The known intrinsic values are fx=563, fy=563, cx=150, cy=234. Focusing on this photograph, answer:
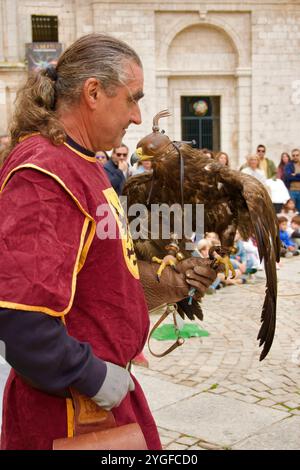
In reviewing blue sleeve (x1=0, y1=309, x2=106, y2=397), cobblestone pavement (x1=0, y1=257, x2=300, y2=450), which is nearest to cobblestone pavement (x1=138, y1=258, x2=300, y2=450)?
cobblestone pavement (x1=0, y1=257, x2=300, y2=450)

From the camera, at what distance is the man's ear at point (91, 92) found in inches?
60.9

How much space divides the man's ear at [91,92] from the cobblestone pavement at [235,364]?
2.30 m

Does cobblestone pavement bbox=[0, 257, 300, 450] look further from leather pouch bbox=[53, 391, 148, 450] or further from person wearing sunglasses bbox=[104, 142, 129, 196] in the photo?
person wearing sunglasses bbox=[104, 142, 129, 196]

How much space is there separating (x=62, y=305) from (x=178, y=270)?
108 cm

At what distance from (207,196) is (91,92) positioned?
4.60 ft

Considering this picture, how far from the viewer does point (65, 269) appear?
139cm

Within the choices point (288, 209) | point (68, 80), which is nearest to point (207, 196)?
point (68, 80)

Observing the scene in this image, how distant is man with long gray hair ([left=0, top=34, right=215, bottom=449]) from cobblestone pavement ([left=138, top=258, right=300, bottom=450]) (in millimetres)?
1842

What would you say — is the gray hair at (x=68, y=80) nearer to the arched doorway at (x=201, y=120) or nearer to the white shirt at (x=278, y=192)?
the white shirt at (x=278, y=192)

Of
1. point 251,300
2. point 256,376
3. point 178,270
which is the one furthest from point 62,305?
point 251,300

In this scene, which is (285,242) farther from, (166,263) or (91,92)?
(91,92)

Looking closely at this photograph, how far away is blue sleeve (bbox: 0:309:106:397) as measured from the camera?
133cm

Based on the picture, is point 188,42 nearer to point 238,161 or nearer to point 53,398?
point 238,161

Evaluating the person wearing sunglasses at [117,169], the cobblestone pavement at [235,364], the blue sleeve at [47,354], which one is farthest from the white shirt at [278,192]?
the blue sleeve at [47,354]
